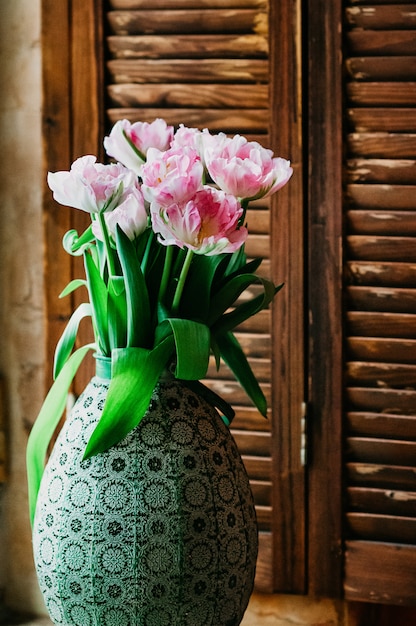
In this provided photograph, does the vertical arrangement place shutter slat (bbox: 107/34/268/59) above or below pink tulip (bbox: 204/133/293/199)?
above

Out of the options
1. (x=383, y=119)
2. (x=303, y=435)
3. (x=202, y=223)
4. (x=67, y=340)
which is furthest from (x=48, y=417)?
(x=383, y=119)

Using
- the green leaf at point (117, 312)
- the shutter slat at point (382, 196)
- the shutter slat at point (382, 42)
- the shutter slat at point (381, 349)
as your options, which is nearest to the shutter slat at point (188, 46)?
the shutter slat at point (382, 42)

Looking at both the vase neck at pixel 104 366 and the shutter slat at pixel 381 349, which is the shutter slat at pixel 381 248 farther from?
the vase neck at pixel 104 366

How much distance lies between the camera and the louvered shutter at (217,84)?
1374 mm

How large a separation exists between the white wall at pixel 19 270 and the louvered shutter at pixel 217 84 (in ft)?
0.55

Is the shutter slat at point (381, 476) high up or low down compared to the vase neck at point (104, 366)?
down

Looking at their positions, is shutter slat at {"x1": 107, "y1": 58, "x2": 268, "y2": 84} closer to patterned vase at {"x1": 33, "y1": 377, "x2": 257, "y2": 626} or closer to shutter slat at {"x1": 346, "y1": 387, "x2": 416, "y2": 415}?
shutter slat at {"x1": 346, "y1": 387, "x2": 416, "y2": 415}

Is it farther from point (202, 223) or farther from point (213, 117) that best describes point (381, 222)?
point (202, 223)

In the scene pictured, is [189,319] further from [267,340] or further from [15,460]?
[15,460]

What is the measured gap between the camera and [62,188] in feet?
2.98

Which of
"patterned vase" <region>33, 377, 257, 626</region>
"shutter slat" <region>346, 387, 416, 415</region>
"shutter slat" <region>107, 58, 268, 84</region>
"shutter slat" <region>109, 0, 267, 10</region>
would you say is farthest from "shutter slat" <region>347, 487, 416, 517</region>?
"shutter slat" <region>109, 0, 267, 10</region>

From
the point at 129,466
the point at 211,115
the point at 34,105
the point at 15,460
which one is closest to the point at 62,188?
the point at 129,466

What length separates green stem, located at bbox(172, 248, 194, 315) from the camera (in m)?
0.93

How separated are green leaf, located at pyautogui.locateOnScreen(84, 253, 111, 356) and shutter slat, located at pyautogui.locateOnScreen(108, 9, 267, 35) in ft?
1.89
